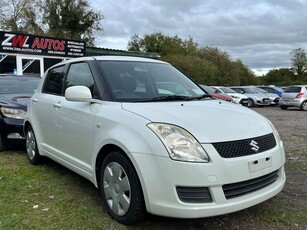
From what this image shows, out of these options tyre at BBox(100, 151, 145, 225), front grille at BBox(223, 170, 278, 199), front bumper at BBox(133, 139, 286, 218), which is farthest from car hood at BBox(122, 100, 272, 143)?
tyre at BBox(100, 151, 145, 225)

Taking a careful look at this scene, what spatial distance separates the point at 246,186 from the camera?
3090 millimetres

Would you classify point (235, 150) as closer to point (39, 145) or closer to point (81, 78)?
point (81, 78)

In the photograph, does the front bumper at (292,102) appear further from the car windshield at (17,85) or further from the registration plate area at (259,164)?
the registration plate area at (259,164)

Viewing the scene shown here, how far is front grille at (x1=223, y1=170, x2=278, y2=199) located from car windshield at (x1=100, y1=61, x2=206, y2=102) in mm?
1258

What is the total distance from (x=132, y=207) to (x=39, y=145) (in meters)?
2.60

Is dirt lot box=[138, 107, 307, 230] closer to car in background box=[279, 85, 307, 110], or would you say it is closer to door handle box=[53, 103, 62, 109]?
door handle box=[53, 103, 62, 109]

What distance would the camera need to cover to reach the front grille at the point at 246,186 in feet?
9.75

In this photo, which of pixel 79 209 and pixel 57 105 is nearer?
pixel 79 209

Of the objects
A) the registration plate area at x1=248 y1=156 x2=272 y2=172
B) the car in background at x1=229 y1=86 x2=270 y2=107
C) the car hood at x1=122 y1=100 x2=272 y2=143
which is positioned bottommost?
the car in background at x1=229 y1=86 x2=270 y2=107

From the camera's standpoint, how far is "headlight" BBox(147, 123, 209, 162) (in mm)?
2896

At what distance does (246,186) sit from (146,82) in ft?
5.77

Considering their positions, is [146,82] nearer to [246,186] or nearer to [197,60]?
[246,186]

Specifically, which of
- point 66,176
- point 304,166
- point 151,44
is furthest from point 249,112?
point 151,44

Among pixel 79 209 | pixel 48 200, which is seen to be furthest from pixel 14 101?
pixel 79 209
